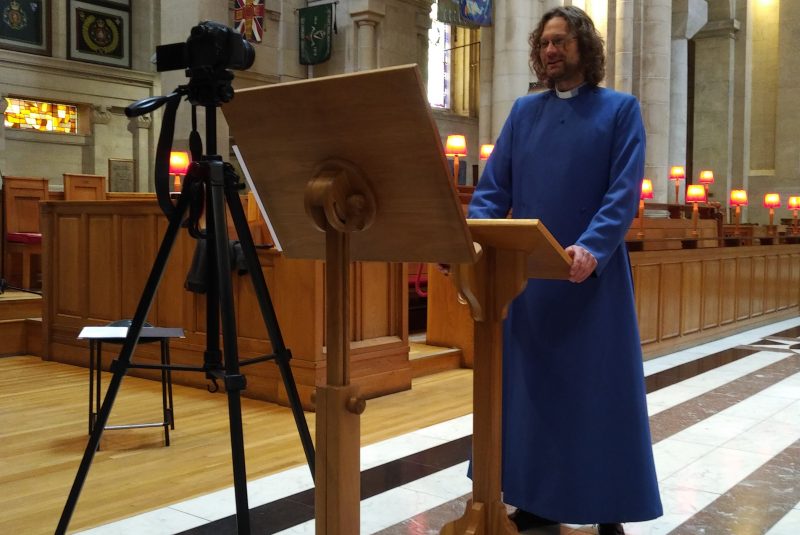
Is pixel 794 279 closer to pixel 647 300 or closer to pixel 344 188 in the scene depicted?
pixel 647 300

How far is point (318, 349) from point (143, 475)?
1.48 m


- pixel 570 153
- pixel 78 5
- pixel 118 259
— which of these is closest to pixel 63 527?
pixel 570 153

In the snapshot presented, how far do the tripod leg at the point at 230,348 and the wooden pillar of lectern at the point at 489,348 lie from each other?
0.56 m

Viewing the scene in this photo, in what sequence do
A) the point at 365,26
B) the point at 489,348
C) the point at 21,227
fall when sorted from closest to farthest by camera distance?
the point at 489,348
the point at 21,227
the point at 365,26

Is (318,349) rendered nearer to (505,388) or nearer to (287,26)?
(505,388)

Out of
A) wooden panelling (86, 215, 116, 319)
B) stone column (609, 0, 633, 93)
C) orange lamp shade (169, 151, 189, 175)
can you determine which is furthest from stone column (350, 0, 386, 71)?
wooden panelling (86, 215, 116, 319)

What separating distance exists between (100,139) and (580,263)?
15755 mm

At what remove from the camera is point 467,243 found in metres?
1.68

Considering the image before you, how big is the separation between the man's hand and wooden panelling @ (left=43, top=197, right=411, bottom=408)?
2.43 meters

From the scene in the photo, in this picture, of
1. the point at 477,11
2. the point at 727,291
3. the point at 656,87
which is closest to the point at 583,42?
the point at 727,291

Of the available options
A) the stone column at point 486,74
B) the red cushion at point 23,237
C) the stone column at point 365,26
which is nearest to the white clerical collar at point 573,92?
the red cushion at point 23,237

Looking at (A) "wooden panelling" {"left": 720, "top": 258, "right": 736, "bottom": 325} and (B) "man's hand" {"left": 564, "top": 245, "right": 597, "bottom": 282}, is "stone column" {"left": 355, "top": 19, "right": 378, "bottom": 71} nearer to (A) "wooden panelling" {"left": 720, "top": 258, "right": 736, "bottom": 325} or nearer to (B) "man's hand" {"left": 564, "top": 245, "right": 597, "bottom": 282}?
(A) "wooden panelling" {"left": 720, "top": 258, "right": 736, "bottom": 325}

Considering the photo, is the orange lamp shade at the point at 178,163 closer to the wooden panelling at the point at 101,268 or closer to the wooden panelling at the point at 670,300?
the wooden panelling at the point at 101,268

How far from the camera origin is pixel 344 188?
1727 mm
